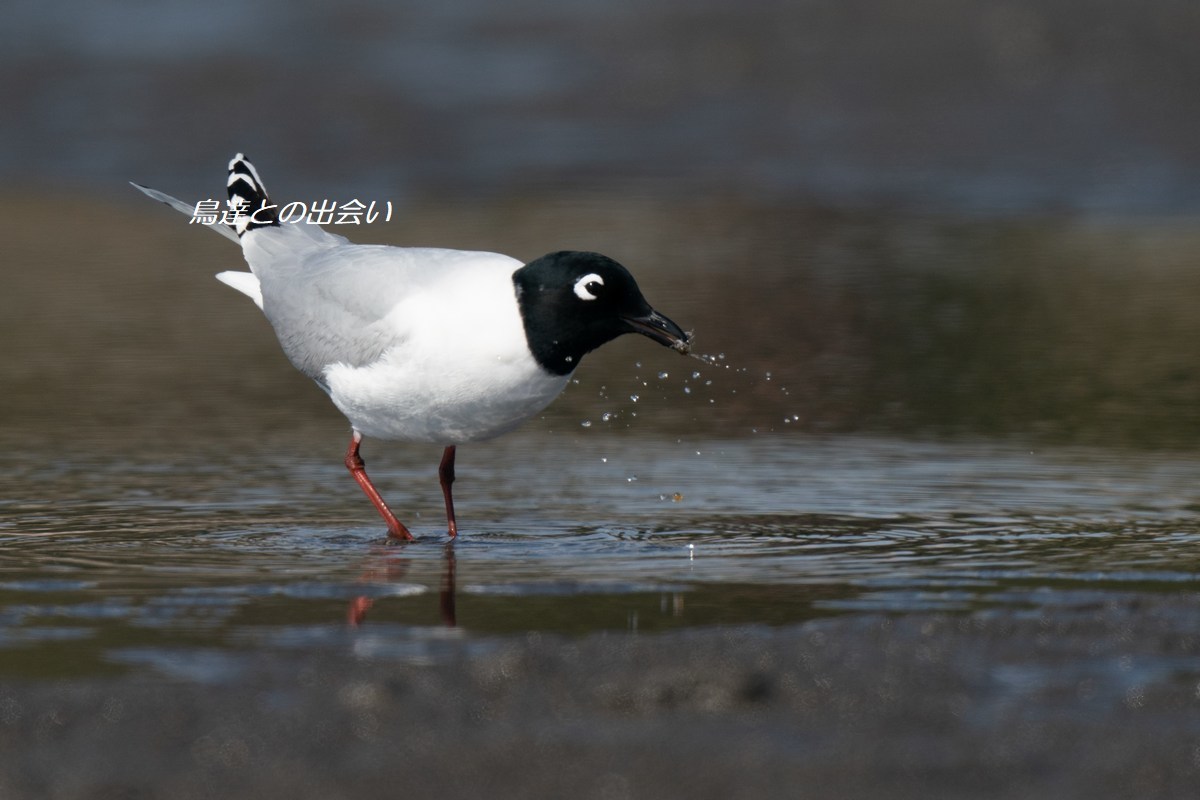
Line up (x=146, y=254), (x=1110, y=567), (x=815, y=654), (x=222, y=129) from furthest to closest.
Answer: (x=222, y=129) → (x=146, y=254) → (x=1110, y=567) → (x=815, y=654)

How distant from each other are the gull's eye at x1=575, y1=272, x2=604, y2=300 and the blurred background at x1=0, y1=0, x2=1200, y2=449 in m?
2.60

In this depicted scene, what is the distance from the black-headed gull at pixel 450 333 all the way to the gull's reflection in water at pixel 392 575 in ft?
0.88

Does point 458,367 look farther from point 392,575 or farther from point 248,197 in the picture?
point 248,197

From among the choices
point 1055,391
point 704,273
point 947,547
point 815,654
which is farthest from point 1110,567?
point 704,273

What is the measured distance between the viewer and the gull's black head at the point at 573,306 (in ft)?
22.2

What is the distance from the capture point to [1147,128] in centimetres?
1925

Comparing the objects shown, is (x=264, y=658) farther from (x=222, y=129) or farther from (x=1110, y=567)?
(x=222, y=129)

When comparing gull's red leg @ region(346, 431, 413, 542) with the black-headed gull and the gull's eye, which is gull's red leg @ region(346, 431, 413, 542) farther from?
the gull's eye

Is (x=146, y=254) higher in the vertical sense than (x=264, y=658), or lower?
higher

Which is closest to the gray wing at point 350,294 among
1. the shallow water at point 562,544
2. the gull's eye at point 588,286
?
the gull's eye at point 588,286

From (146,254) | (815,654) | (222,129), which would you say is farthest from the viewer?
(222,129)

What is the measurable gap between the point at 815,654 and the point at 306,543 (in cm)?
240

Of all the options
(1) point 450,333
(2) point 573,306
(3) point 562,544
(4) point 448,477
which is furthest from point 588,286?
(4) point 448,477

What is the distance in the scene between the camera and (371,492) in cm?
760
